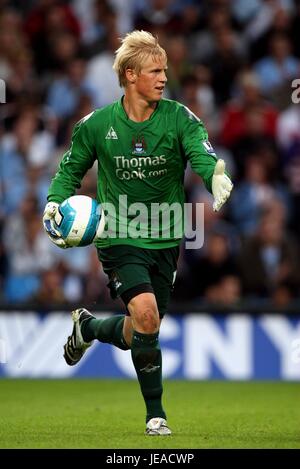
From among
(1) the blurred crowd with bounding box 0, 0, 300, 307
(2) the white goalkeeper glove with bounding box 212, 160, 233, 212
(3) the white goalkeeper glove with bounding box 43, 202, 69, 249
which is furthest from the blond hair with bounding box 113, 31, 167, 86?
(1) the blurred crowd with bounding box 0, 0, 300, 307

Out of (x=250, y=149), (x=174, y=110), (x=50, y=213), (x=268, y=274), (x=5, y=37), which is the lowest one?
(x=50, y=213)

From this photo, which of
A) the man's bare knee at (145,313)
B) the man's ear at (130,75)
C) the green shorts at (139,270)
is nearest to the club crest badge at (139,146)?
the man's ear at (130,75)

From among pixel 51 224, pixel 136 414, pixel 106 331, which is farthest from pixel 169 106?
pixel 136 414

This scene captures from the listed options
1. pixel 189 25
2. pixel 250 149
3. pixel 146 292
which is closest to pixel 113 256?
pixel 146 292

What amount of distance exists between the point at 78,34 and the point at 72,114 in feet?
4.74

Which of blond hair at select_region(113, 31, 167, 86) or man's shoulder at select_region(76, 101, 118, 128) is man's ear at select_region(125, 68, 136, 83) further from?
man's shoulder at select_region(76, 101, 118, 128)

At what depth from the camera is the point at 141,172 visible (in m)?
7.60

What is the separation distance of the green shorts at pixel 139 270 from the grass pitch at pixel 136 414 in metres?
0.88

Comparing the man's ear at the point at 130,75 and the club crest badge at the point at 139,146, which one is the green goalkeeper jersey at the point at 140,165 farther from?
the man's ear at the point at 130,75

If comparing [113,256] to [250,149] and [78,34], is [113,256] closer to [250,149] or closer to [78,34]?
[250,149]

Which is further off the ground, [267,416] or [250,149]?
[250,149]

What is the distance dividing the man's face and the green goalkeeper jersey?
0.63ft

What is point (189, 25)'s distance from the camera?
48.4 ft

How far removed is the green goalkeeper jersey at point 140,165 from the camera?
7590mm
